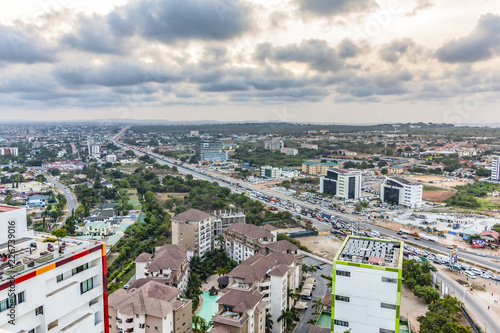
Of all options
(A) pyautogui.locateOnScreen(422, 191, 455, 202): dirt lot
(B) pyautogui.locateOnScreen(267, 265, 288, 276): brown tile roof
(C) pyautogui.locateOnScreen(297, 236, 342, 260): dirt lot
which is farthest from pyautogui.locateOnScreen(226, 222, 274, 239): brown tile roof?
(A) pyautogui.locateOnScreen(422, 191, 455, 202): dirt lot

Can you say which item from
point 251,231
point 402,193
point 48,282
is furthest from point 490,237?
point 48,282

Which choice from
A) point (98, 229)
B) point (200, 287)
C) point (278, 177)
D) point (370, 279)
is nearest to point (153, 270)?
point (200, 287)

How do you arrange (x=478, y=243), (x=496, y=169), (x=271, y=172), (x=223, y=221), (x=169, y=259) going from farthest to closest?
(x=271, y=172)
(x=496, y=169)
(x=478, y=243)
(x=223, y=221)
(x=169, y=259)

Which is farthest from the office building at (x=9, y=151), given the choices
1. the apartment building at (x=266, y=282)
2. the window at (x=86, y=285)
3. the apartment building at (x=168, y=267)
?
the window at (x=86, y=285)

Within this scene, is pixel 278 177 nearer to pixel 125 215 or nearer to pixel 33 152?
pixel 125 215

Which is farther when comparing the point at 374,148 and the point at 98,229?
the point at 374,148

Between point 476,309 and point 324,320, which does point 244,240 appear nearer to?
point 324,320

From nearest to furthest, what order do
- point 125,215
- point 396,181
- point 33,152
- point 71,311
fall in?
point 71,311, point 125,215, point 396,181, point 33,152

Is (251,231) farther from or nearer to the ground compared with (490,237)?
farther from the ground
